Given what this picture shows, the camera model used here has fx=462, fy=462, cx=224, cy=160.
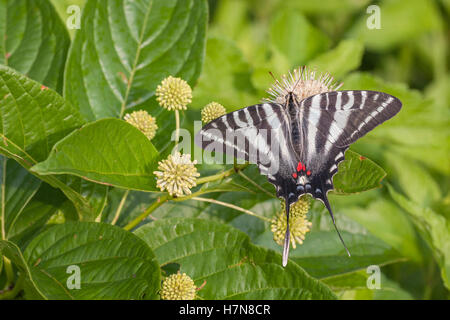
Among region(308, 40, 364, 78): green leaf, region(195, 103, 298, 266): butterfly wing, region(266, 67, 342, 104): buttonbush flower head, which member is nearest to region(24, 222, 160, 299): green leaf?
region(195, 103, 298, 266): butterfly wing

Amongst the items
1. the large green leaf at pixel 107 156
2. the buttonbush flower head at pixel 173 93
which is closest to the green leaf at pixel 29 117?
the large green leaf at pixel 107 156

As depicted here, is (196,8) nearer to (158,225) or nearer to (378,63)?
(158,225)

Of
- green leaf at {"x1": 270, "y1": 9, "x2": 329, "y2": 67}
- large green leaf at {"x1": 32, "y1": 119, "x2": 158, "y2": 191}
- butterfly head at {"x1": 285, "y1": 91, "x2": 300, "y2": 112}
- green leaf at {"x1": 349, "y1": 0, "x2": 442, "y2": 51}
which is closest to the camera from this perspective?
large green leaf at {"x1": 32, "y1": 119, "x2": 158, "y2": 191}

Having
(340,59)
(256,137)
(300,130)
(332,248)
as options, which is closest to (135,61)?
(256,137)

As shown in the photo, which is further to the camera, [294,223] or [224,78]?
[224,78]

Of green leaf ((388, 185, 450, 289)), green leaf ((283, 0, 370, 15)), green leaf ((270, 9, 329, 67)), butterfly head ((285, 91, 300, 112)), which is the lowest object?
green leaf ((388, 185, 450, 289))

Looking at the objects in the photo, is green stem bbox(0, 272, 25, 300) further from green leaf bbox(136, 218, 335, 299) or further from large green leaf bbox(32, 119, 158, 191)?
large green leaf bbox(32, 119, 158, 191)

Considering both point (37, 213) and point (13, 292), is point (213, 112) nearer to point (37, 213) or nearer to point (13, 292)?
point (37, 213)
